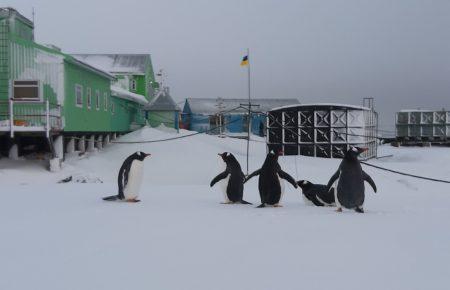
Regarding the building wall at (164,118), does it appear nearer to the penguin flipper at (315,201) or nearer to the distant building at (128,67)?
the distant building at (128,67)

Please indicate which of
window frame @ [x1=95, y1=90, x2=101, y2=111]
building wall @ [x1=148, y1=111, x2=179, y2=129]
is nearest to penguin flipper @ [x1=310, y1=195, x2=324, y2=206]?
window frame @ [x1=95, y1=90, x2=101, y2=111]

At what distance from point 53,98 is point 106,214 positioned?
15.2 m

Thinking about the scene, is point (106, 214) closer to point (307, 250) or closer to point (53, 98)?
point (307, 250)

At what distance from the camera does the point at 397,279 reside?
3705 mm

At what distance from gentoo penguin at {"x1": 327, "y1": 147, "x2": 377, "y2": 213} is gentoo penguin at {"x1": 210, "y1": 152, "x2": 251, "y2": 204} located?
1994mm

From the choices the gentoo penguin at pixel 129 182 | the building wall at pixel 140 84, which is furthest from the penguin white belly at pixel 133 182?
the building wall at pixel 140 84

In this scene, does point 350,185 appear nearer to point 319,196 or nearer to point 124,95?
point 319,196

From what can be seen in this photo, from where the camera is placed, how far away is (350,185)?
8078mm

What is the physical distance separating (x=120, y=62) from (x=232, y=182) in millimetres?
34339

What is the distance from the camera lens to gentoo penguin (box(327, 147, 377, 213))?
315 inches

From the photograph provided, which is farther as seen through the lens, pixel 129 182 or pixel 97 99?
pixel 97 99

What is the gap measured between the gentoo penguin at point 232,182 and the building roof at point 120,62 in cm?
3252

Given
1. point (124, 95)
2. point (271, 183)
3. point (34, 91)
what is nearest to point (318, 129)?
point (124, 95)

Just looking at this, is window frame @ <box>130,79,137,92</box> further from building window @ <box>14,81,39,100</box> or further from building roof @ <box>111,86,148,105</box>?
building window @ <box>14,81,39,100</box>
